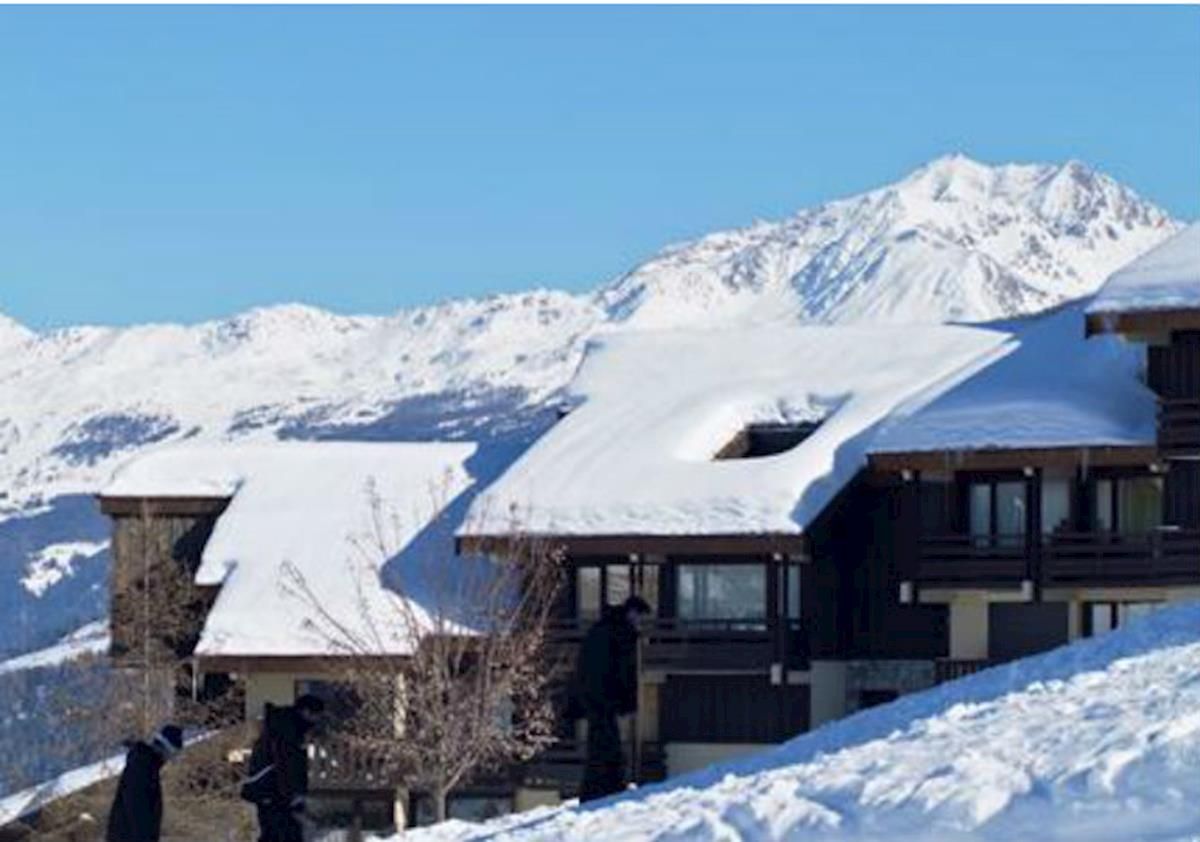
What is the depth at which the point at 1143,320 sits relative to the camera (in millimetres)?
45188

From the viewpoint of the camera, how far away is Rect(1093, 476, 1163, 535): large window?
46.6 meters

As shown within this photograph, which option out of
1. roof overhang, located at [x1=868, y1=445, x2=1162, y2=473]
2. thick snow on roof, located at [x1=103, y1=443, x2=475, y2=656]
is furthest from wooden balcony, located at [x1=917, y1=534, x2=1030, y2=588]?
thick snow on roof, located at [x1=103, y1=443, x2=475, y2=656]

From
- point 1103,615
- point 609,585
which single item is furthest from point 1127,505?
point 609,585

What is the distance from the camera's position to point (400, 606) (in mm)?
49219

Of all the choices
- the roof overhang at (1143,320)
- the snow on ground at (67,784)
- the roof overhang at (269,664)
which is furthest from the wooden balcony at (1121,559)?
the snow on ground at (67,784)

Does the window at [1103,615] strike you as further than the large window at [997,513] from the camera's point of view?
No

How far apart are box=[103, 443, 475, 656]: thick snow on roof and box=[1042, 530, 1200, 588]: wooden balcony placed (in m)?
8.76

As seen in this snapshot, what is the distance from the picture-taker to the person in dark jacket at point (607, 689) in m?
28.3

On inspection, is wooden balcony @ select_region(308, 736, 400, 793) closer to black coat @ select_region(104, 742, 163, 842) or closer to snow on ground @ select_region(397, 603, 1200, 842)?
black coat @ select_region(104, 742, 163, 842)

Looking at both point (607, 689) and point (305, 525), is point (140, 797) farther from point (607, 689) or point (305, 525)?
point (305, 525)

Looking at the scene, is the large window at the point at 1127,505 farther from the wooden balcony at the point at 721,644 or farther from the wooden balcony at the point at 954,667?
the wooden balcony at the point at 721,644

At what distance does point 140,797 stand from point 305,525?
1052 inches

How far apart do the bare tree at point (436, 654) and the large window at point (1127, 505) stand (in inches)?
282

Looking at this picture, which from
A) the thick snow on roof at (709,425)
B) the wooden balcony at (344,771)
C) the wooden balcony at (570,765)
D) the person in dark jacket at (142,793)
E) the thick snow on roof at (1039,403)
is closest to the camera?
the person in dark jacket at (142,793)
